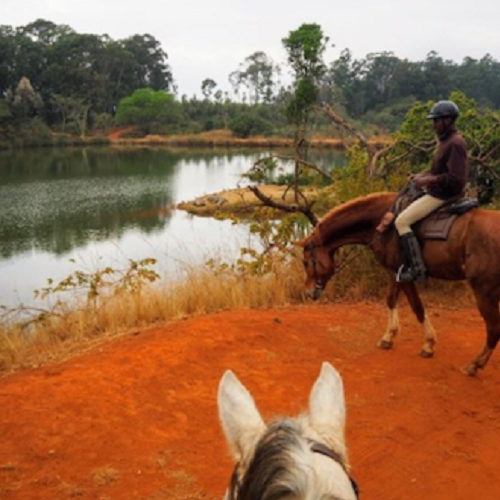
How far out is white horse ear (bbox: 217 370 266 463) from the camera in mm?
1260

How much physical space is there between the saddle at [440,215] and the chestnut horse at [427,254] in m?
0.05

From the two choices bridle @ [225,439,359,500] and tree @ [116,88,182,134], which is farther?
tree @ [116,88,182,134]

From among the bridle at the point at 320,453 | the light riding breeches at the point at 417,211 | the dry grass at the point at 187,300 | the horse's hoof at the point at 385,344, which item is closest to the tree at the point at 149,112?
the dry grass at the point at 187,300

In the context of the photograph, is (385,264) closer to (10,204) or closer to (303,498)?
(303,498)

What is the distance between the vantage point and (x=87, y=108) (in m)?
59.2

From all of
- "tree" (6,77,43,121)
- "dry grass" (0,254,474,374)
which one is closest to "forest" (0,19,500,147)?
"tree" (6,77,43,121)

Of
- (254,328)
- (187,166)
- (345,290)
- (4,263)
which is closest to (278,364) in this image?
(254,328)

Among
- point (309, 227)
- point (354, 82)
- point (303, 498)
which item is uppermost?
point (354, 82)

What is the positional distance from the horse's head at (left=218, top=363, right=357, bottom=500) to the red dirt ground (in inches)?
55.5

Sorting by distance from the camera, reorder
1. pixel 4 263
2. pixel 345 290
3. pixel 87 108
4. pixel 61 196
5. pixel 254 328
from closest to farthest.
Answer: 1. pixel 254 328
2. pixel 345 290
3. pixel 4 263
4. pixel 61 196
5. pixel 87 108

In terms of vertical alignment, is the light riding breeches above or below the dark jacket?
below

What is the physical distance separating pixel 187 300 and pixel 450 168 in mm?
3604

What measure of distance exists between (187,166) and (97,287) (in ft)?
110

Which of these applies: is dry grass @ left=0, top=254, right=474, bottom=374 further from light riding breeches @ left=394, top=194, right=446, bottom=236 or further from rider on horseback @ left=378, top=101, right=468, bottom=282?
light riding breeches @ left=394, top=194, right=446, bottom=236
